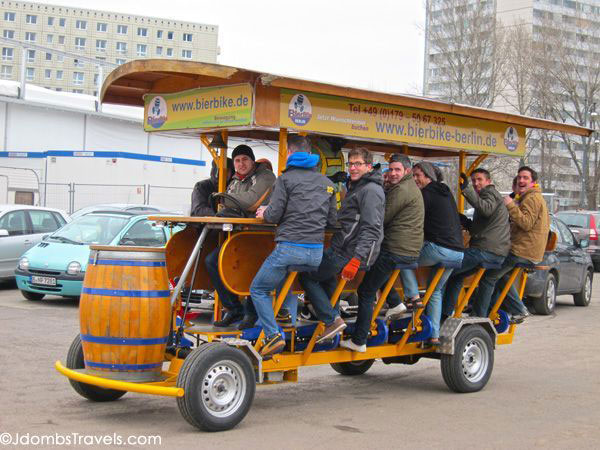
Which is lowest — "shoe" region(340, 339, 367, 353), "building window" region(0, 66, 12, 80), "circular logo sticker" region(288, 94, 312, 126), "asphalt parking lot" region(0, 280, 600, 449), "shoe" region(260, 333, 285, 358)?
"asphalt parking lot" region(0, 280, 600, 449)

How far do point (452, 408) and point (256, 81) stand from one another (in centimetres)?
345

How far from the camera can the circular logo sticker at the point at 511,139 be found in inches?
410

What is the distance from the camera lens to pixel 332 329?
7887 mm

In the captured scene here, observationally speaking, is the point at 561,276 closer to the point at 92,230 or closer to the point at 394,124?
the point at 92,230

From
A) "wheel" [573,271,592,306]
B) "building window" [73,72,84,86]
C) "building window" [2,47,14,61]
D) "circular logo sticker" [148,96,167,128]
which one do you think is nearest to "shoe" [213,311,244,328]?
"circular logo sticker" [148,96,167,128]

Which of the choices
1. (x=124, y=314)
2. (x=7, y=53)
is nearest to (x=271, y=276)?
(x=124, y=314)

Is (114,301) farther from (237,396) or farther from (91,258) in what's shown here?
(237,396)

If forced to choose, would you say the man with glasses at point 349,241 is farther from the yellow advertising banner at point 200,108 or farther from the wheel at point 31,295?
the wheel at point 31,295

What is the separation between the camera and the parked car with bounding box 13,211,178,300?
15.4 m

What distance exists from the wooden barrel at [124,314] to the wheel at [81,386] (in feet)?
1.95

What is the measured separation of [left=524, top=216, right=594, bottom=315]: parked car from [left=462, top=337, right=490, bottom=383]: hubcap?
6350mm

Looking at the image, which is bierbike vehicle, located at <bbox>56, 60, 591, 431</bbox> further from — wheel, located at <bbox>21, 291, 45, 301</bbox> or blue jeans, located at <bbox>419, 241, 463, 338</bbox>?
wheel, located at <bbox>21, 291, 45, 301</bbox>

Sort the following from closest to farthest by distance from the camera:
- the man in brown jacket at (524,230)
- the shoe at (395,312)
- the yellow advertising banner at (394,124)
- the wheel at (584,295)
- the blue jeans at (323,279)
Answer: the blue jeans at (323,279)
the yellow advertising banner at (394,124)
the shoe at (395,312)
the man in brown jacket at (524,230)
the wheel at (584,295)

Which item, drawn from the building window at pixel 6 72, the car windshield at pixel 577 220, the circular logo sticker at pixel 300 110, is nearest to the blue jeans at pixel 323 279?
the circular logo sticker at pixel 300 110
